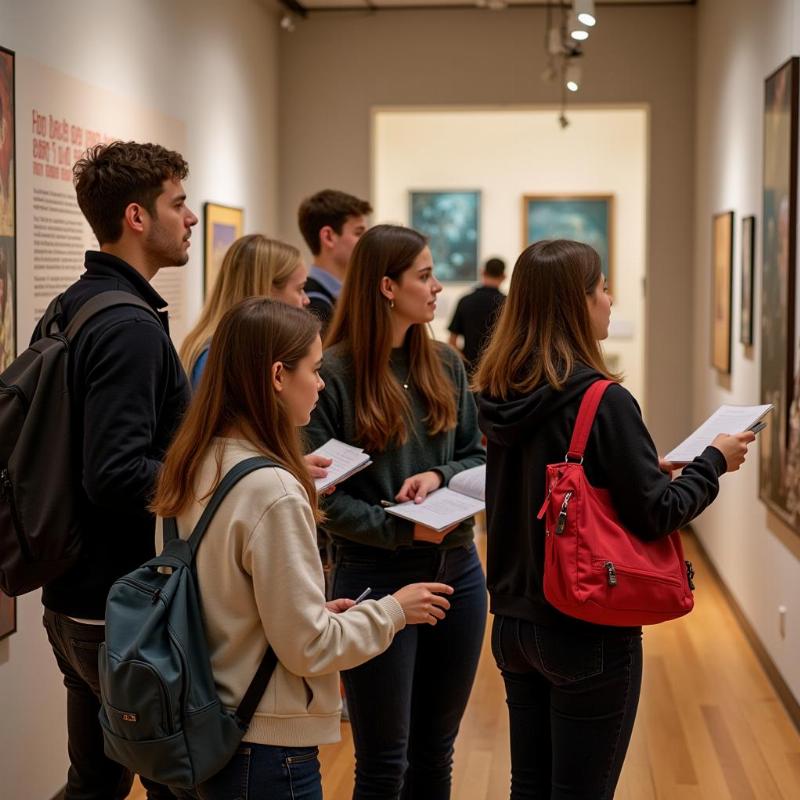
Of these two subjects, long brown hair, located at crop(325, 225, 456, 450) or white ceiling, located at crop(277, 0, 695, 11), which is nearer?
long brown hair, located at crop(325, 225, 456, 450)

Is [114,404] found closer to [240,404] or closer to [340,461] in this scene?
[240,404]

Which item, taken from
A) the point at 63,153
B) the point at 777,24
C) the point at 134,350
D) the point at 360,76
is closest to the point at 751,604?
the point at 777,24

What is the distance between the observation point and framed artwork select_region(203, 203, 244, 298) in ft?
20.7

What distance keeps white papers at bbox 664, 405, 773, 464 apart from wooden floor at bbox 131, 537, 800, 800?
1.88 metres

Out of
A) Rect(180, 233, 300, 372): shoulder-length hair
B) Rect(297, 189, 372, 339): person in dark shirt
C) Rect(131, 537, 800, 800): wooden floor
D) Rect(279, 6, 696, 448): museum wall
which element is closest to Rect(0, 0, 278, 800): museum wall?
Rect(279, 6, 696, 448): museum wall

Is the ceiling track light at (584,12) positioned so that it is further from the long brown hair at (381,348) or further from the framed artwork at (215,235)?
the framed artwork at (215,235)

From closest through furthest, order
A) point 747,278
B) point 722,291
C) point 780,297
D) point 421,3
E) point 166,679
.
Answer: point 166,679
point 780,297
point 747,278
point 722,291
point 421,3

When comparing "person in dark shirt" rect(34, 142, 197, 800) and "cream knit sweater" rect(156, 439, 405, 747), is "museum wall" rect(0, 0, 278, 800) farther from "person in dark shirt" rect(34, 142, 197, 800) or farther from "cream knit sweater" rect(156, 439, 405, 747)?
"cream knit sweater" rect(156, 439, 405, 747)

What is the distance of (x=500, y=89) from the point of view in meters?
8.46

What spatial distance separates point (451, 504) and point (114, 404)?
83 centimetres

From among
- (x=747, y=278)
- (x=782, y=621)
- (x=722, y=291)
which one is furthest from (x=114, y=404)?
(x=722, y=291)

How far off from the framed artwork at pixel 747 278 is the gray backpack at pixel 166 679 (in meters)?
4.42

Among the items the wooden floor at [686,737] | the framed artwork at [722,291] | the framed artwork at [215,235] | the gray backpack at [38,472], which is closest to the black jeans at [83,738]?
the gray backpack at [38,472]

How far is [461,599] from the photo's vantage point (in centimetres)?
277
